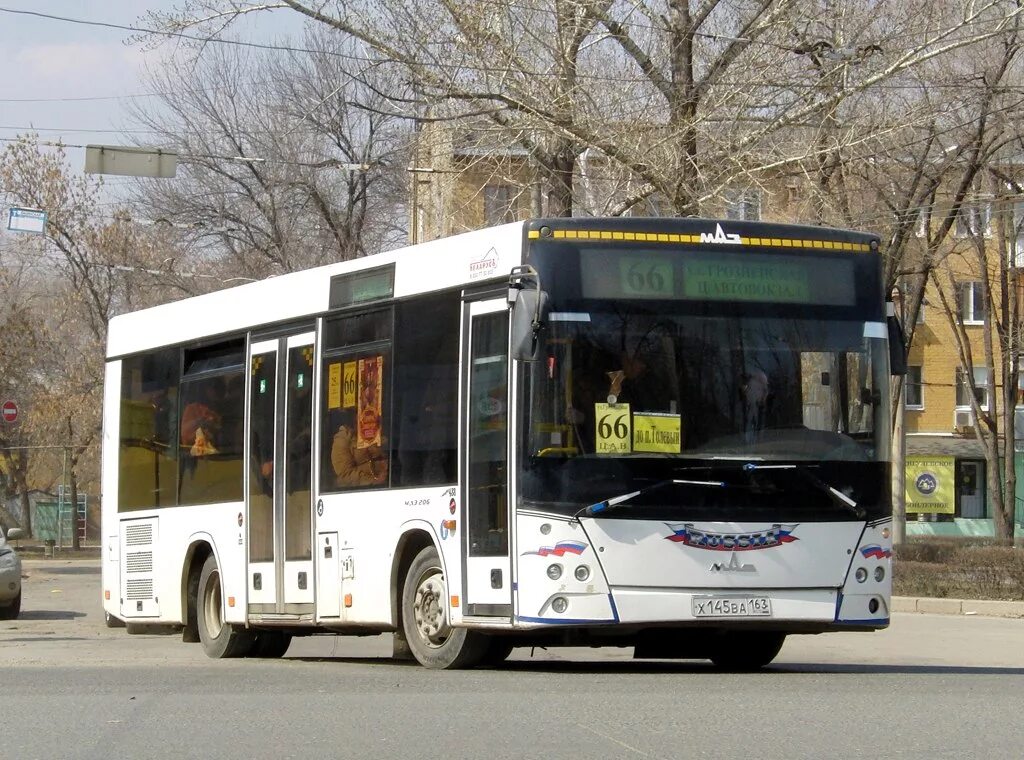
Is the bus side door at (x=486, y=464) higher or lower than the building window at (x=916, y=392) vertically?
lower

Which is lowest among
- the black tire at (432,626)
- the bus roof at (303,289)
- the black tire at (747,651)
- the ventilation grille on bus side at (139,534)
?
the black tire at (747,651)

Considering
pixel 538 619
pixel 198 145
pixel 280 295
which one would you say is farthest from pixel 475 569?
pixel 198 145

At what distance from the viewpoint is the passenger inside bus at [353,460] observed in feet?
40.5

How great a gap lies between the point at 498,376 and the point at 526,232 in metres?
0.94

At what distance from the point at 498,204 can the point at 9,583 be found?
8599 mm

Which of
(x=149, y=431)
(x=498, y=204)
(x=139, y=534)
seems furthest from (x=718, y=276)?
(x=498, y=204)

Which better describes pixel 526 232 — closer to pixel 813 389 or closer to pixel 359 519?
pixel 813 389

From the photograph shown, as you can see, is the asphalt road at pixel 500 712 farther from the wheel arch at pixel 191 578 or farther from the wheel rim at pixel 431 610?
the wheel arch at pixel 191 578

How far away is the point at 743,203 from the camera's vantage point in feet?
73.3

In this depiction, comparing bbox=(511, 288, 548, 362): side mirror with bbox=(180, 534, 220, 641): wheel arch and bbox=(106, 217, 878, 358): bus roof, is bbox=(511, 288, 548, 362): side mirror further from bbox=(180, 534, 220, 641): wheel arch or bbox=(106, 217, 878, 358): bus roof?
bbox=(180, 534, 220, 641): wheel arch

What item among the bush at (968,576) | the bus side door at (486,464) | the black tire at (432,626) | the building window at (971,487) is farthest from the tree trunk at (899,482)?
the bus side door at (486,464)

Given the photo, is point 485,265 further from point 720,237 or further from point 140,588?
point 140,588

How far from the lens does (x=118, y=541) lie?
16812 millimetres

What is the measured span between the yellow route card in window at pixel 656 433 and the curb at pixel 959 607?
12.1 m
